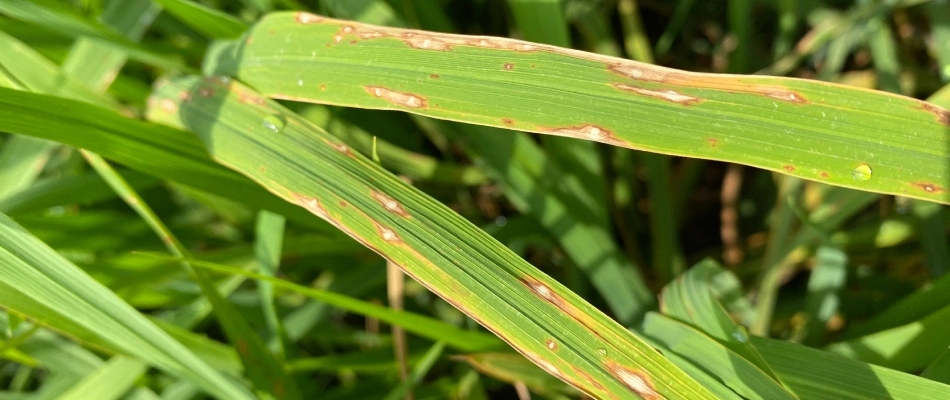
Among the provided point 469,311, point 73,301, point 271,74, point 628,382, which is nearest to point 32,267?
point 73,301

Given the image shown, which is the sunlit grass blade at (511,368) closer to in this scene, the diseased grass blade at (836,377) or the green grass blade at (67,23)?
the diseased grass blade at (836,377)

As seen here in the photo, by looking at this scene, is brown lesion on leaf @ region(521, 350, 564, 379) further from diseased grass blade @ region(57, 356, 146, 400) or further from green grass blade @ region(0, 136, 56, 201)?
green grass blade @ region(0, 136, 56, 201)

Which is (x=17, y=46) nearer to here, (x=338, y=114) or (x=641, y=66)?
(x=338, y=114)

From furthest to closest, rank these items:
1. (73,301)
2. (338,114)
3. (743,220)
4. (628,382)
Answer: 1. (743,220)
2. (338,114)
3. (73,301)
4. (628,382)

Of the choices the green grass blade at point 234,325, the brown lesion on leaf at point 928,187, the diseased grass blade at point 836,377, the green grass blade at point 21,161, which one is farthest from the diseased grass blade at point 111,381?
the brown lesion on leaf at point 928,187

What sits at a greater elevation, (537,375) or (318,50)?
(318,50)

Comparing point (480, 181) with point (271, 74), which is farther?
point (480, 181)

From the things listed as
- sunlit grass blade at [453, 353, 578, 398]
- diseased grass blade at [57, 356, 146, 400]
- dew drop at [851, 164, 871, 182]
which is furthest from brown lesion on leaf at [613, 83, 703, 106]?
diseased grass blade at [57, 356, 146, 400]
